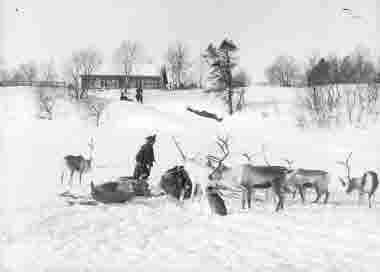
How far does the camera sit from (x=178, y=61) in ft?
13.3

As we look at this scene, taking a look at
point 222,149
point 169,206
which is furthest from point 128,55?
point 169,206

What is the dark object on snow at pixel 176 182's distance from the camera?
378 cm

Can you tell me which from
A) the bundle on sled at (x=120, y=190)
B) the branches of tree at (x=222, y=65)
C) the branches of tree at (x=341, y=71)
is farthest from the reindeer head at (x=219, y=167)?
the branches of tree at (x=341, y=71)

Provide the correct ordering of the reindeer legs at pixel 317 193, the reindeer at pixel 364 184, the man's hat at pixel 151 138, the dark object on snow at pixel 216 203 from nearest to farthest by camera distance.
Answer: the dark object on snow at pixel 216 203
the reindeer at pixel 364 184
the reindeer legs at pixel 317 193
the man's hat at pixel 151 138

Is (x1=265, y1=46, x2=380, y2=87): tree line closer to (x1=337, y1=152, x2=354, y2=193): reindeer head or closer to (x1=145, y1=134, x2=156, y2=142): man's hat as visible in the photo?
(x1=337, y1=152, x2=354, y2=193): reindeer head

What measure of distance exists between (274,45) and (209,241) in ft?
8.79

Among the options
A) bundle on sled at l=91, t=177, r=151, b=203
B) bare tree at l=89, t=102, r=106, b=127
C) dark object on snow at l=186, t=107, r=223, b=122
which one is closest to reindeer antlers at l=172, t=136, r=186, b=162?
dark object on snow at l=186, t=107, r=223, b=122

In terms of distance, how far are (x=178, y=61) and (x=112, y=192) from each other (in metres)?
1.87

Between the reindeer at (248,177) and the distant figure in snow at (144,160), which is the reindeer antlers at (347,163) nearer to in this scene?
the reindeer at (248,177)

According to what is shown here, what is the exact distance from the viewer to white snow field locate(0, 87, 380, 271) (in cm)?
245

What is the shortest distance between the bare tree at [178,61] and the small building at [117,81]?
0.22 meters

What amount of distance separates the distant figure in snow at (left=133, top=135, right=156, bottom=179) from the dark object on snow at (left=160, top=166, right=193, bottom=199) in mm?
262

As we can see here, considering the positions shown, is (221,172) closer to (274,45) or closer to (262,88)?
(262,88)

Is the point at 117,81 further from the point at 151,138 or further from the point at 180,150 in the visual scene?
the point at 180,150
